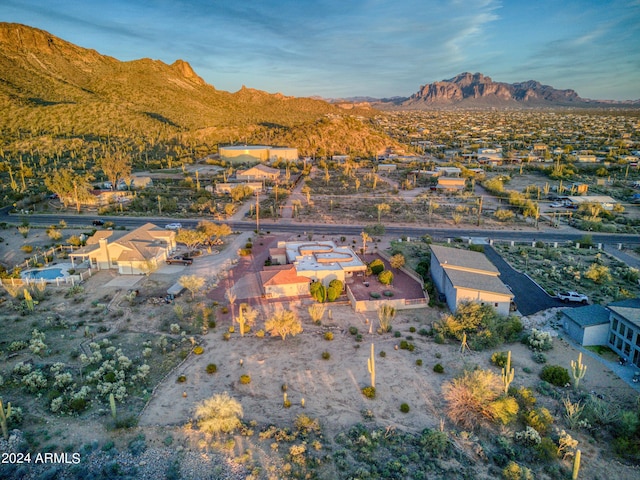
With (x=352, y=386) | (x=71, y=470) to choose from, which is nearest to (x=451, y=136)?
(x=352, y=386)

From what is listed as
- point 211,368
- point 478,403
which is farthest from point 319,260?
point 478,403

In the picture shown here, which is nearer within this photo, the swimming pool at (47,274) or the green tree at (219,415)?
the green tree at (219,415)

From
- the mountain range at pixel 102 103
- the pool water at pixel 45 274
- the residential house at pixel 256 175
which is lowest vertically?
the pool water at pixel 45 274

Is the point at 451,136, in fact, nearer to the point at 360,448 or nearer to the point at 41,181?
the point at 41,181

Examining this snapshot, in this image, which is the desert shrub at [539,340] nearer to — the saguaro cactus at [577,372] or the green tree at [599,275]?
the saguaro cactus at [577,372]

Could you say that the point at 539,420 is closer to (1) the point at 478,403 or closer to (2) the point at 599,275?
(1) the point at 478,403

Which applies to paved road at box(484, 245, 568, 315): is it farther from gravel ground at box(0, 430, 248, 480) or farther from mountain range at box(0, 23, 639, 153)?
mountain range at box(0, 23, 639, 153)

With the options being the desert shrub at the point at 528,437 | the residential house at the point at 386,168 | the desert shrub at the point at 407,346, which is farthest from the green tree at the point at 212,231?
the residential house at the point at 386,168
